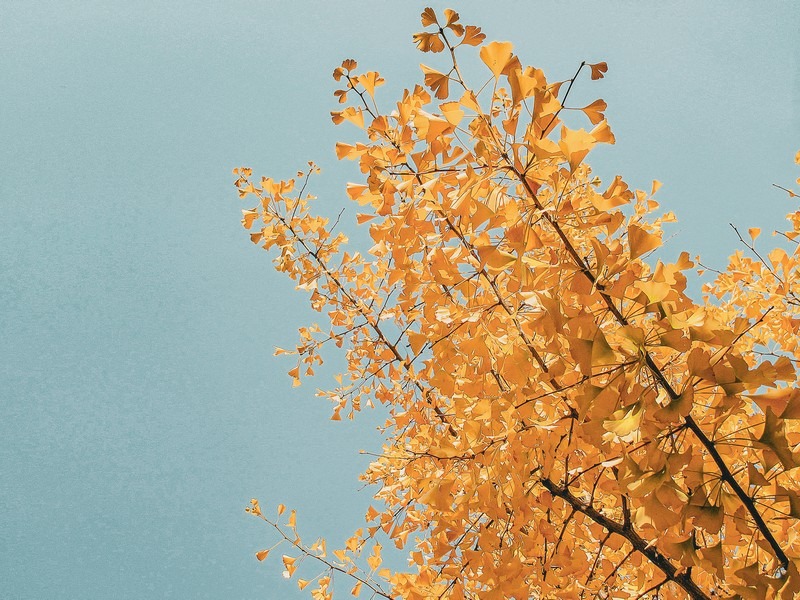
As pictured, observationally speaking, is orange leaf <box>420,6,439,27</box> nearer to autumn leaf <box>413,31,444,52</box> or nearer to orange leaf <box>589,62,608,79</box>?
autumn leaf <box>413,31,444,52</box>

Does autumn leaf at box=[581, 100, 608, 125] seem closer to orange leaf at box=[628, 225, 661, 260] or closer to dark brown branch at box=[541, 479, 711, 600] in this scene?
orange leaf at box=[628, 225, 661, 260]

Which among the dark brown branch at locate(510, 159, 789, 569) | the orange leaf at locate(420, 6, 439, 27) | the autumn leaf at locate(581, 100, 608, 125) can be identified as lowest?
the dark brown branch at locate(510, 159, 789, 569)

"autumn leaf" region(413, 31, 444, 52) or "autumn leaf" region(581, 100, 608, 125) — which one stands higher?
"autumn leaf" region(413, 31, 444, 52)

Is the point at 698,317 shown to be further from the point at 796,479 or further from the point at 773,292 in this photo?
the point at 773,292

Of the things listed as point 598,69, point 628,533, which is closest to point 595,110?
point 598,69

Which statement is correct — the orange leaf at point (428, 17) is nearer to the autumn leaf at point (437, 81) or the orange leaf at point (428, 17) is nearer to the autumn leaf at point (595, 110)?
the autumn leaf at point (437, 81)

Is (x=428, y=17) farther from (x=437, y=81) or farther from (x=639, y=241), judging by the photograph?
(x=639, y=241)

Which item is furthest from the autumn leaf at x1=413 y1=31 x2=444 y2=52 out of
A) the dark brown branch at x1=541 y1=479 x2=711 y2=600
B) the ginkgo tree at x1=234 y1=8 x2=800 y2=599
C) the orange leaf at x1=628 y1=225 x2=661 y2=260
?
the dark brown branch at x1=541 y1=479 x2=711 y2=600

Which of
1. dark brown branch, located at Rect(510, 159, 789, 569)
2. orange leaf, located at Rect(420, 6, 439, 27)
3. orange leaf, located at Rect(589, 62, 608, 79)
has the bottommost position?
dark brown branch, located at Rect(510, 159, 789, 569)

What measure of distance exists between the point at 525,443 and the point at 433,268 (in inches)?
7.3

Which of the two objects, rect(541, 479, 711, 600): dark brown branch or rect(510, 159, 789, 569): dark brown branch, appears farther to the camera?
rect(541, 479, 711, 600): dark brown branch

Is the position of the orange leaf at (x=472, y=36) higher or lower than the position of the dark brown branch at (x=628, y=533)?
higher

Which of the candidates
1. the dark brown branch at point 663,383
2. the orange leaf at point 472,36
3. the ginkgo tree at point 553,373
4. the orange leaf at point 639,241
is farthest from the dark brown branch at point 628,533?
the orange leaf at point 472,36

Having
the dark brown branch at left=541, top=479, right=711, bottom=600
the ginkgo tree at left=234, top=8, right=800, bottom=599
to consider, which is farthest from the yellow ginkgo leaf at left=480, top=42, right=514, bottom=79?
the dark brown branch at left=541, top=479, right=711, bottom=600
